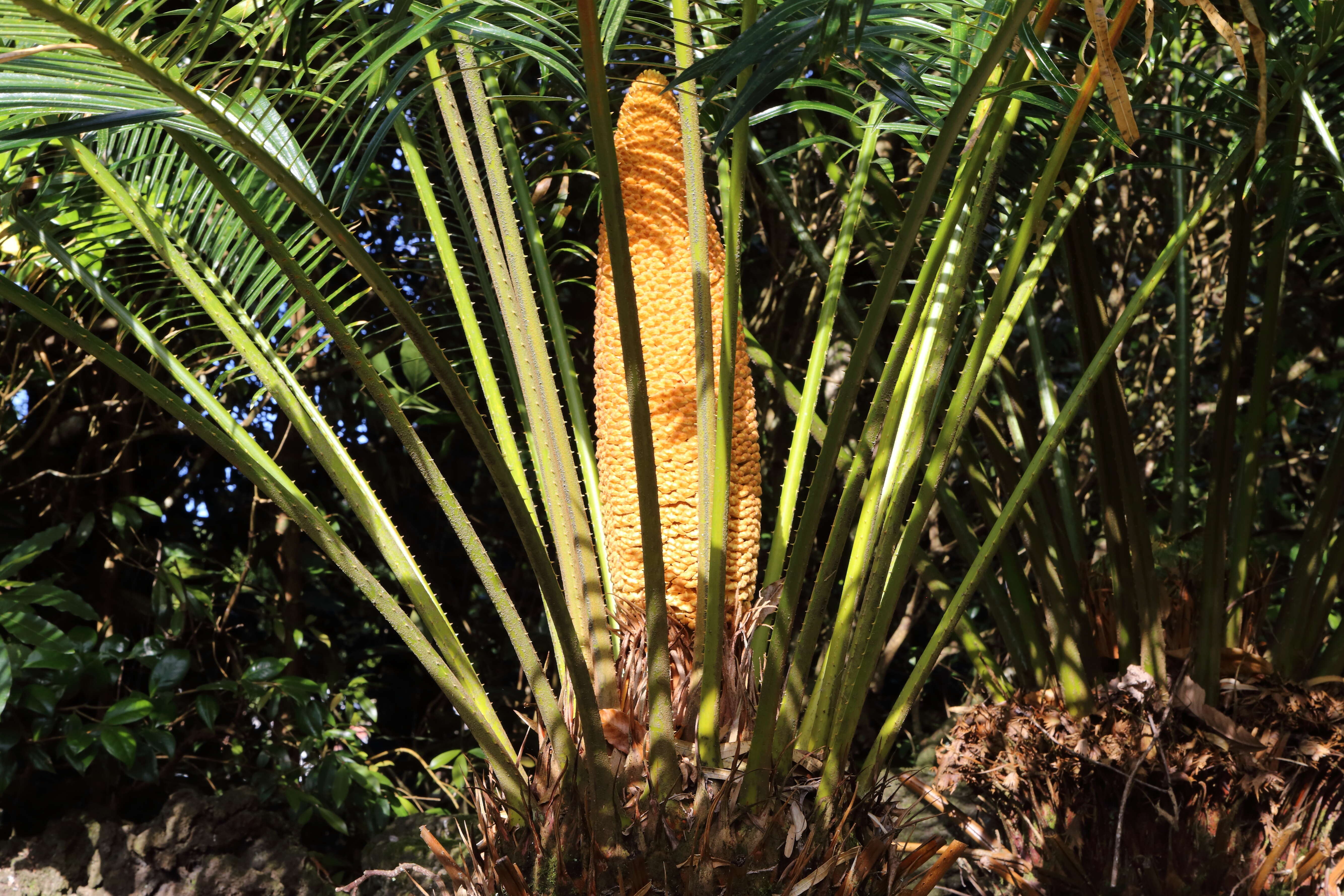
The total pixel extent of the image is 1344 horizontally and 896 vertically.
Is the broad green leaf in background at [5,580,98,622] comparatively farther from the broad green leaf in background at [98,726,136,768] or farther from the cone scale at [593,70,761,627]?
the cone scale at [593,70,761,627]

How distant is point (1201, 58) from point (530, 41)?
198cm

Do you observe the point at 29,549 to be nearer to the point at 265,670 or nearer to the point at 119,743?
the point at 119,743

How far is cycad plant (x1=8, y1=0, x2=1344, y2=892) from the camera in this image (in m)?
1.00

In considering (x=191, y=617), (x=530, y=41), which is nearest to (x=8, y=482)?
(x=191, y=617)

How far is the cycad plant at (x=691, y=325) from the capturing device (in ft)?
3.28

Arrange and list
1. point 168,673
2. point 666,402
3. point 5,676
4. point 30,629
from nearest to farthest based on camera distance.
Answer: point 666,402 < point 5,676 < point 30,629 < point 168,673

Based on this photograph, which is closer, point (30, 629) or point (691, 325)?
point (691, 325)

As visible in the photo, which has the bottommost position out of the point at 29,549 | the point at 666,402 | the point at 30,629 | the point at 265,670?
the point at 265,670

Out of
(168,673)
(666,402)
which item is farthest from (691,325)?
(168,673)

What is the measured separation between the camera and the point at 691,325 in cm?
138

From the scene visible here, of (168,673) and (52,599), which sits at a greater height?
(52,599)

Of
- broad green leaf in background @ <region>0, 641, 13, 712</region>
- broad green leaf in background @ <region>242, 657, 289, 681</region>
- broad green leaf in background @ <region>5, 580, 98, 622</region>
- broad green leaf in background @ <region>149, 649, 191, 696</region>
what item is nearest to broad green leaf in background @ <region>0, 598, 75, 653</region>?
broad green leaf in background @ <region>5, 580, 98, 622</region>

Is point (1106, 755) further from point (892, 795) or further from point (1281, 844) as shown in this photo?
point (892, 795)

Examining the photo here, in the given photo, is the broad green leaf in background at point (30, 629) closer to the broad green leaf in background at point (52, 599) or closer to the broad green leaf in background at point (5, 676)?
the broad green leaf in background at point (52, 599)
